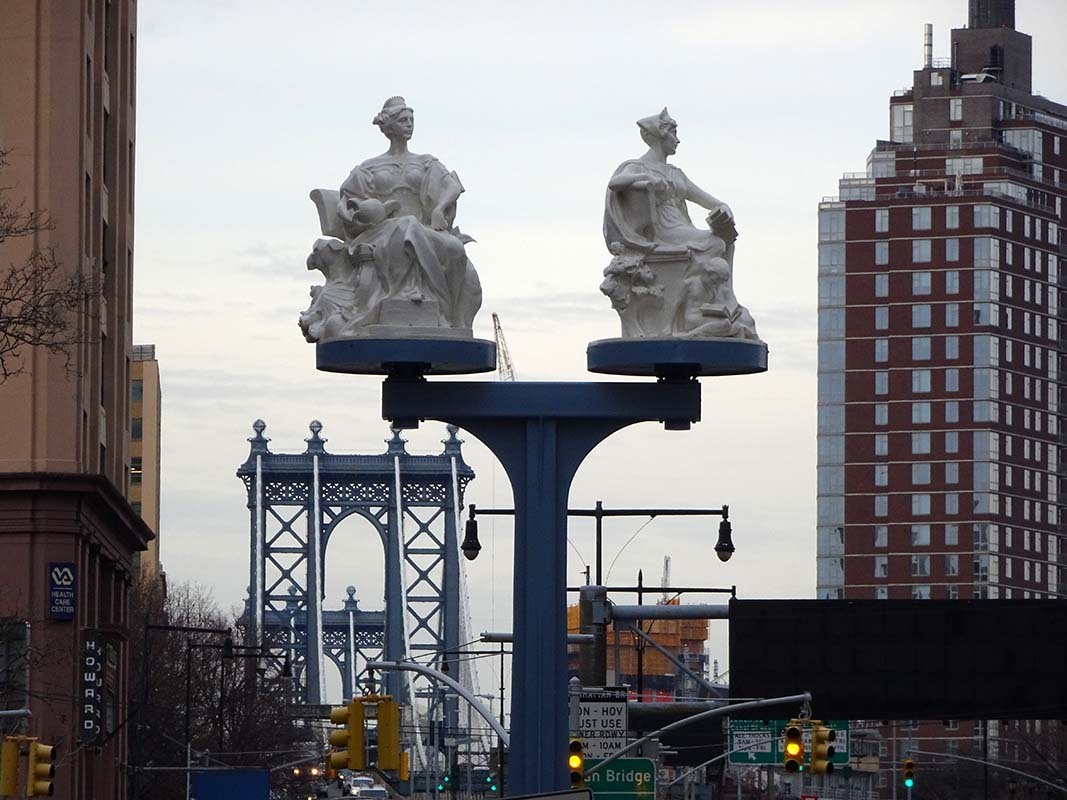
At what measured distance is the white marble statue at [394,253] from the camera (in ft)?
97.2

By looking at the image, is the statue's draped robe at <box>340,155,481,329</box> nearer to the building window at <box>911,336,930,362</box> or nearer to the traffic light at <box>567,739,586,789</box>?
the traffic light at <box>567,739,586,789</box>

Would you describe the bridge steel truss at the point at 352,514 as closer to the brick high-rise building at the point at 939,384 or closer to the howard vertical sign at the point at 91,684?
the brick high-rise building at the point at 939,384

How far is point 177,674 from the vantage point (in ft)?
300

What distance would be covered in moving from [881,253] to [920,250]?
225 centimetres

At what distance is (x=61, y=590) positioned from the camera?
55.6 meters

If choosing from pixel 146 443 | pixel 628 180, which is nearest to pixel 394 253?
pixel 628 180

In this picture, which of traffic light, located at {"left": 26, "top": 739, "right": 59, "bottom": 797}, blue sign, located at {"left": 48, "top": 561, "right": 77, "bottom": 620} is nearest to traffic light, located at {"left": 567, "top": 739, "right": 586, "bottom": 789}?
traffic light, located at {"left": 26, "top": 739, "right": 59, "bottom": 797}

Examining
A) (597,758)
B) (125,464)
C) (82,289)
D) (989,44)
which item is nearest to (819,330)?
(989,44)

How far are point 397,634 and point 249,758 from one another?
76.3m

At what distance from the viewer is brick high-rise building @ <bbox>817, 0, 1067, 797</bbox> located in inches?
6156

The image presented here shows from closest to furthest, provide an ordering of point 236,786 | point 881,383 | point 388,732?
point 388,732
point 236,786
point 881,383

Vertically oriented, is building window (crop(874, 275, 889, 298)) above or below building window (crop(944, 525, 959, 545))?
above

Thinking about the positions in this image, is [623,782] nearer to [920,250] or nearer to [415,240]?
[415,240]

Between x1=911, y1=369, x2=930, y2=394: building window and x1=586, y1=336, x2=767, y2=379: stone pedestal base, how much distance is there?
12953 centimetres
